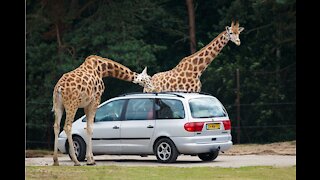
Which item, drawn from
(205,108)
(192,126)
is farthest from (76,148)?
(205,108)

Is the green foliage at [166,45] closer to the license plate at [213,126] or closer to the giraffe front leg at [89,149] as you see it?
the license plate at [213,126]

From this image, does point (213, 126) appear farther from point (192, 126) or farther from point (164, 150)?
point (164, 150)

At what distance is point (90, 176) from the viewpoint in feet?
47.4

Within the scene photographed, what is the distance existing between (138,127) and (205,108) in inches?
57.4

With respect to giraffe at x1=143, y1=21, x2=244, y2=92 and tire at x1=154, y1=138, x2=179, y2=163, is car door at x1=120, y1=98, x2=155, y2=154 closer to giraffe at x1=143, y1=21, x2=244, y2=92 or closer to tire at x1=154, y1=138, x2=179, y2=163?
tire at x1=154, y1=138, x2=179, y2=163

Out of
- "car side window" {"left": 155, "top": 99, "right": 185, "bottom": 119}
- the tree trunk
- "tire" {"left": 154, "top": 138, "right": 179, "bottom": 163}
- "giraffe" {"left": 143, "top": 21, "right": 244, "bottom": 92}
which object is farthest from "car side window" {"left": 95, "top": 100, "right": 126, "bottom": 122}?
the tree trunk

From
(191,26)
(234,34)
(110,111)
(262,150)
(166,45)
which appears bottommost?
(262,150)

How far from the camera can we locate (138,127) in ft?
60.6

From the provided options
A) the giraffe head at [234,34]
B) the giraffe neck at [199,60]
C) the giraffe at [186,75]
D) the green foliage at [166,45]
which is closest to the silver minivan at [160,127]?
the giraffe at [186,75]

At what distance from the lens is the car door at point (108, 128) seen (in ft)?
61.5

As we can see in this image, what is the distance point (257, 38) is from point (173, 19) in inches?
132

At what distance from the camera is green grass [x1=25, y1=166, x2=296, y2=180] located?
14453 mm

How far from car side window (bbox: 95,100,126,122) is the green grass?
2.83 meters
